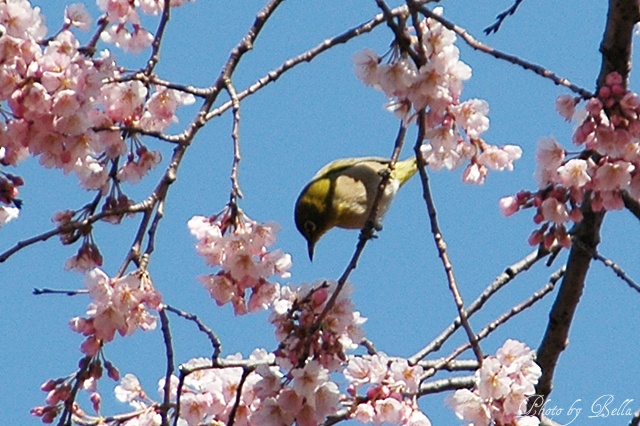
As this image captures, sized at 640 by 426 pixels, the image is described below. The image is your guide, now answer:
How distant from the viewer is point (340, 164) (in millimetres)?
6992

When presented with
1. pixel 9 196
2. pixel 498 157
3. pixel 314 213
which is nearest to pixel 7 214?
pixel 9 196

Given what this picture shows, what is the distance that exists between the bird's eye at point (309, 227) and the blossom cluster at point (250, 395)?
8.55ft

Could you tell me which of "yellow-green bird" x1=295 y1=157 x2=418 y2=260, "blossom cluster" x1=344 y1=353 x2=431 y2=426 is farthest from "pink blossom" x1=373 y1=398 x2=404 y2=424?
"yellow-green bird" x1=295 y1=157 x2=418 y2=260

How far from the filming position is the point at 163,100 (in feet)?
13.1

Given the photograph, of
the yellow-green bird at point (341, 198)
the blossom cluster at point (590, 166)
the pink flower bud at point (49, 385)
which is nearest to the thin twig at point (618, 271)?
the blossom cluster at point (590, 166)

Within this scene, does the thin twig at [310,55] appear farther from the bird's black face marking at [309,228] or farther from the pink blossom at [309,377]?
the bird's black face marking at [309,228]

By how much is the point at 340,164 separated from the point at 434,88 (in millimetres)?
3808

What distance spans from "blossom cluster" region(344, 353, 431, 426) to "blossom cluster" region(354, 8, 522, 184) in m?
0.67

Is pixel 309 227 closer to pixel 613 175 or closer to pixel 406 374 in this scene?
pixel 406 374

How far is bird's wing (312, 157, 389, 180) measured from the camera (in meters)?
6.91

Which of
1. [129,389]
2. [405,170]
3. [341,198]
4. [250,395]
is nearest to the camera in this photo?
[250,395]

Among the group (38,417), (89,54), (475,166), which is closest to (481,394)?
(475,166)

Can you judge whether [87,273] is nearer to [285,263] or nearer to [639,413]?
[285,263]

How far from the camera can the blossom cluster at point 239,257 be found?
3303 mm
